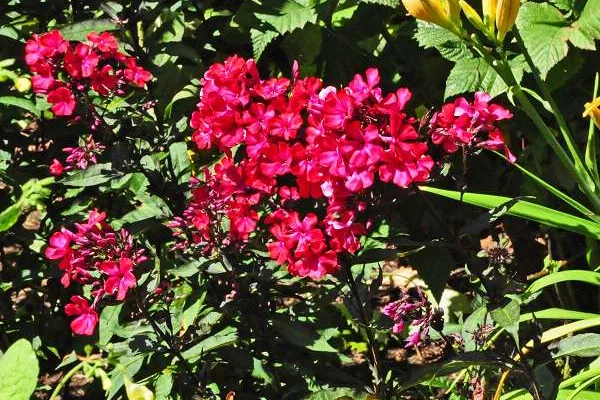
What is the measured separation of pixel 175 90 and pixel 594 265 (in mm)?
1404

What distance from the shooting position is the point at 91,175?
214 centimetres

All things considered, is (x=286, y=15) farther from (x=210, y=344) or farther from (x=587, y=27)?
(x=210, y=344)

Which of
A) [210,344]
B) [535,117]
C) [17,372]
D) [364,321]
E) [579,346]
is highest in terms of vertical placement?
[17,372]

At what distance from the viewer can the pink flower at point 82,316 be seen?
1.93 meters

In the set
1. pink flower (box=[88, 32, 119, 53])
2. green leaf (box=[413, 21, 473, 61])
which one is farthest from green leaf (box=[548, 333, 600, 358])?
pink flower (box=[88, 32, 119, 53])

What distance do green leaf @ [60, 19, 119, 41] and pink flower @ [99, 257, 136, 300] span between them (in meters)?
0.83

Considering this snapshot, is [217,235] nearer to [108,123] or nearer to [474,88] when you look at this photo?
[108,123]

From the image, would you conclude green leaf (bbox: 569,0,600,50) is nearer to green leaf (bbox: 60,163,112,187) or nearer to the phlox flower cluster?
the phlox flower cluster

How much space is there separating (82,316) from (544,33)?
1.40m

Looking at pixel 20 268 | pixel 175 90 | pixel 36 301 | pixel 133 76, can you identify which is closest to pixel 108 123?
pixel 133 76

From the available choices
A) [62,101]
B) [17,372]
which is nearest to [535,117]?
[62,101]

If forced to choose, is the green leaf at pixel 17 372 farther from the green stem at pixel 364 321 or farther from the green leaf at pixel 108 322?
the green leaf at pixel 108 322

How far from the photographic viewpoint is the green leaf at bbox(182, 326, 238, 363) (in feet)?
6.77

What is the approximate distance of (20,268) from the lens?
2.75m
